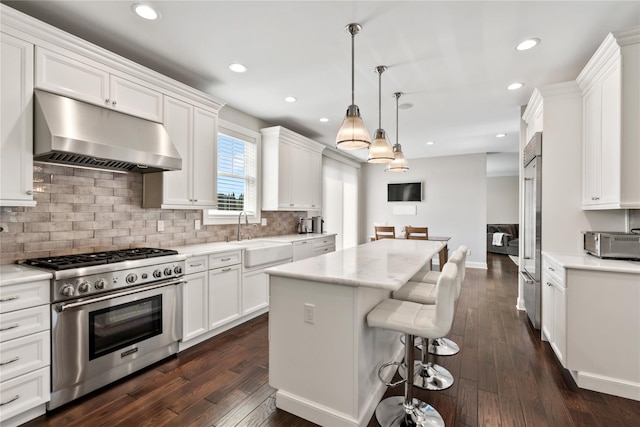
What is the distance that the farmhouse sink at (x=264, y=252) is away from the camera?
3418 mm

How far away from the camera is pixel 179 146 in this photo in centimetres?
299

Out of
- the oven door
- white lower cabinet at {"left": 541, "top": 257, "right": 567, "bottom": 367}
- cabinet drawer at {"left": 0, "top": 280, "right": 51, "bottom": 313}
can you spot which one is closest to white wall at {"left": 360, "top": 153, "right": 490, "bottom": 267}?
white lower cabinet at {"left": 541, "top": 257, "right": 567, "bottom": 367}

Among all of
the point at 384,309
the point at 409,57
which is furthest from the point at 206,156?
the point at 384,309

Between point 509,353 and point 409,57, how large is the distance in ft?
9.35

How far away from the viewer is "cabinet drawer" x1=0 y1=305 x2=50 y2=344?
1.73 meters

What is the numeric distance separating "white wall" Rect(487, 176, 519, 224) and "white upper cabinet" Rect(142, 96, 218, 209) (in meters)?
10.2

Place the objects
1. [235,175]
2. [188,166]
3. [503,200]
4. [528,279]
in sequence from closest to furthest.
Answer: [188,166]
[528,279]
[235,175]
[503,200]

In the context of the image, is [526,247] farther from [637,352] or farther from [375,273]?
[375,273]

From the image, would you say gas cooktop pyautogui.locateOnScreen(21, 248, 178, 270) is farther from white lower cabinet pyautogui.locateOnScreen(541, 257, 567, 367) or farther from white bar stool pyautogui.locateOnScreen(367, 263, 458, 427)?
white lower cabinet pyautogui.locateOnScreen(541, 257, 567, 367)

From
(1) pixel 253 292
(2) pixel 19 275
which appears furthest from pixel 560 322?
(2) pixel 19 275

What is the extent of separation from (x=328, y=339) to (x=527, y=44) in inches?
110

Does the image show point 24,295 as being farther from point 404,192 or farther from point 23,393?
point 404,192

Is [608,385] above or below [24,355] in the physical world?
below

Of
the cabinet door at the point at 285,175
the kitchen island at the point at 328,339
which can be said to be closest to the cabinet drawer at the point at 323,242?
the cabinet door at the point at 285,175
